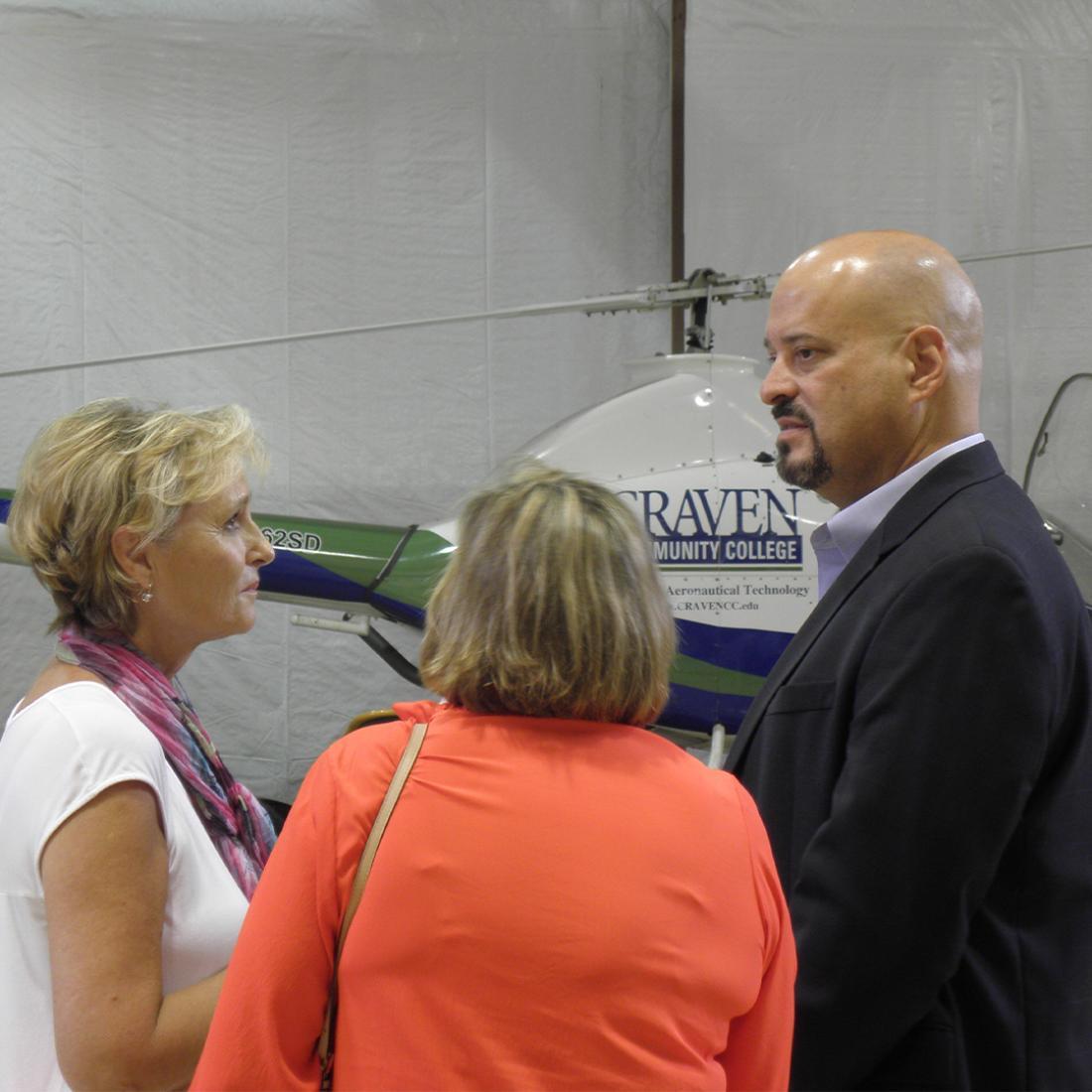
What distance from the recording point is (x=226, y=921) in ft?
2.99

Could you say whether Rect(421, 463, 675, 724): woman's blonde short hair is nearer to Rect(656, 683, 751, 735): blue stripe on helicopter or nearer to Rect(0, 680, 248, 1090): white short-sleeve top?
Rect(0, 680, 248, 1090): white short-sleeve top

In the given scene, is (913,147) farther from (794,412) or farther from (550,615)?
(550,615)

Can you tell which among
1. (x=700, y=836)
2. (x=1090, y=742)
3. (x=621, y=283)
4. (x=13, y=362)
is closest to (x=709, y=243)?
(x=621, y=283)

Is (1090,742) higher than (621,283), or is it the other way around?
(621,283)

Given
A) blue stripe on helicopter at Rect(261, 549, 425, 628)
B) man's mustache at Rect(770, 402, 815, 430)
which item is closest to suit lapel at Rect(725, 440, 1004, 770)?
man's mustache at Rect(770, 402, 815, 430)

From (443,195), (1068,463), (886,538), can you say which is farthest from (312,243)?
(886,538)

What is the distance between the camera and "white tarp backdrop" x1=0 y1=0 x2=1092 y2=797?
393 cm

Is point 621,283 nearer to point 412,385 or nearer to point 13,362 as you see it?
point 412,385

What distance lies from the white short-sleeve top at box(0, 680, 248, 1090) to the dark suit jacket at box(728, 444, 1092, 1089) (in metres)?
0.46

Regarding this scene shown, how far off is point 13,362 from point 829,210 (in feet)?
9.18

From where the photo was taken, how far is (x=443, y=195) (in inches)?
158

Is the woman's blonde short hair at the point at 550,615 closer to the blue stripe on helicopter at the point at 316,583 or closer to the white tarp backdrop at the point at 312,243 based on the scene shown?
the blue stripe on helicopter at the point at 316,583

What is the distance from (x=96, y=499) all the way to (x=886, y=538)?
67 centimetres

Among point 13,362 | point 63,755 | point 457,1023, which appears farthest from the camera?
point 13,362
